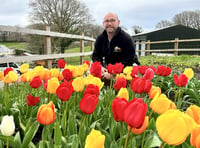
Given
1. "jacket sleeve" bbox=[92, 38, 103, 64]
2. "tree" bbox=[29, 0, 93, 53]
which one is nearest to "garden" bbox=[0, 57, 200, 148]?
"jacket sleeve" bbox=[92, 38, 103, 64]

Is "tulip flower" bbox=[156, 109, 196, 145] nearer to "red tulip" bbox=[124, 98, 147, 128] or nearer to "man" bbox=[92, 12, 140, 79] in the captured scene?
"red tulip" bbox=[124, 98, 147, 128]

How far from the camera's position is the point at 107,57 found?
3586 millimetres

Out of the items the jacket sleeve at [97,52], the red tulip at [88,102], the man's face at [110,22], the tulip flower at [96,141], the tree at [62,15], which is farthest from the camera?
the tree at [62,15]

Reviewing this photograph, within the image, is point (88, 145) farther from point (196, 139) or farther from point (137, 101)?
point (196, 139)

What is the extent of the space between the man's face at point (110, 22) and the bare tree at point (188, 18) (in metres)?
38.5

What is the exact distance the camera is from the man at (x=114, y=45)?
3.22 m

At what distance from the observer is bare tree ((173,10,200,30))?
1524 inches

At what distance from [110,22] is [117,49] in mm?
427

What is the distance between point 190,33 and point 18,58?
24424 mm

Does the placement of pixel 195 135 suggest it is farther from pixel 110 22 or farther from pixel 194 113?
pixel 110 22

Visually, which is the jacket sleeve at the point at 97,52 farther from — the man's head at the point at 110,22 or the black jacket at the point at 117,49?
the man's head at the point at 110,22

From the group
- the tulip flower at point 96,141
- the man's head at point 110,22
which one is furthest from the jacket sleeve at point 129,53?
the tulip flower at point 96,141

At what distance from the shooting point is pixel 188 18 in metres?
39.2

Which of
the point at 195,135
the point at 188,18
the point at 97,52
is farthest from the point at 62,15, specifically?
the point at 188,18
